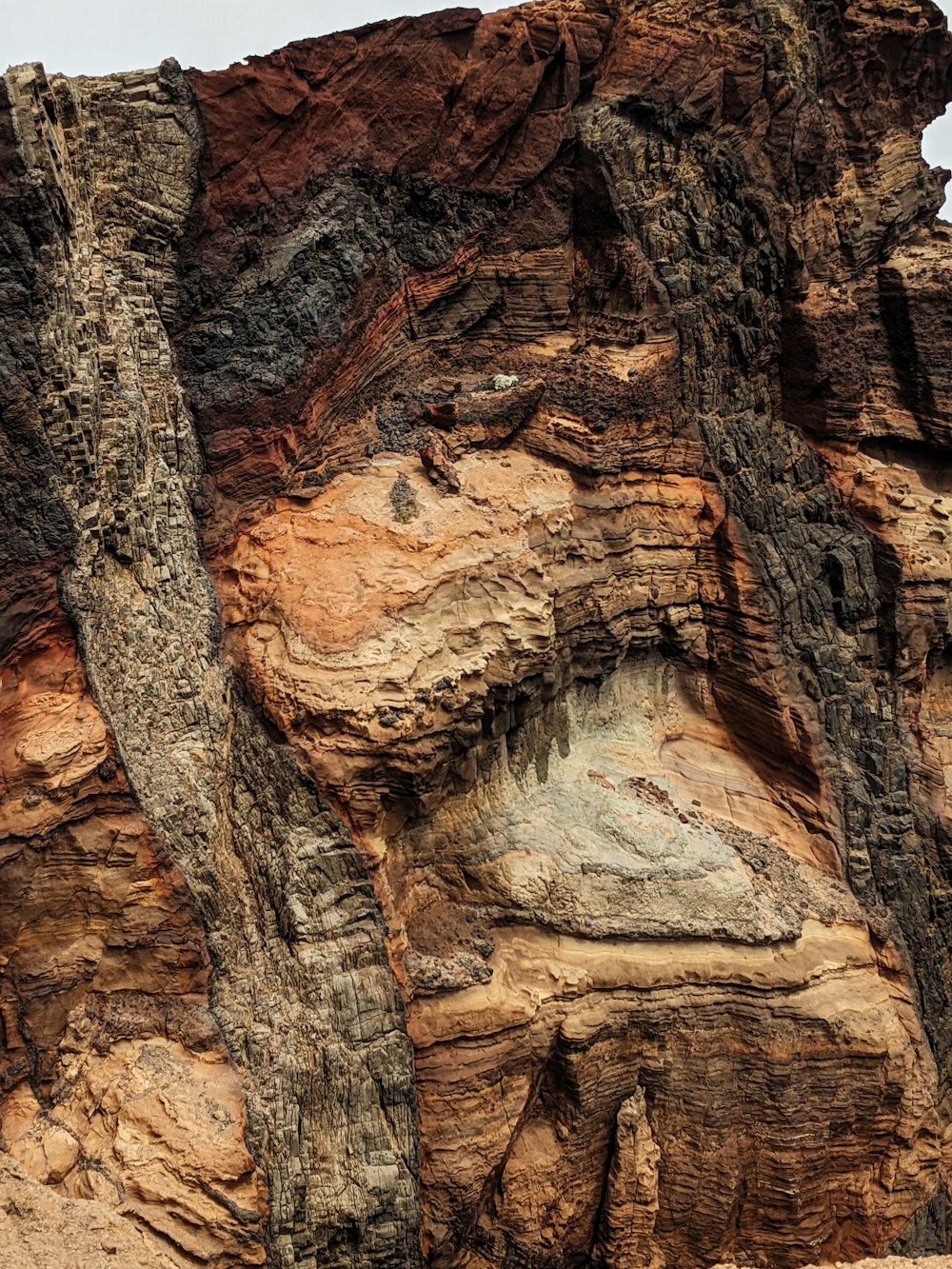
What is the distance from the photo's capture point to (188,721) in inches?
325

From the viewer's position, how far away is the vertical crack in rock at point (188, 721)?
7.60m

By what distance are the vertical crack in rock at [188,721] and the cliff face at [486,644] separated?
4 cm

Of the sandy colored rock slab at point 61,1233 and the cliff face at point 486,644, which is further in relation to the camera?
the cliff face at point 486,644

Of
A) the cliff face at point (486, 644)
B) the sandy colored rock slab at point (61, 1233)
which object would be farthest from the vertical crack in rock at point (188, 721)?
the sandy colored rock slab at point (61, 1233)

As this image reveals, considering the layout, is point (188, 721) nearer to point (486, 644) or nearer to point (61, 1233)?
point (486, 644)

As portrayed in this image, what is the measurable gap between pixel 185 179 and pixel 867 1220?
12.0 metres

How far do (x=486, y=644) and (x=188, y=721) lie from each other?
2705 mm

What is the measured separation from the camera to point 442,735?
8.38 m

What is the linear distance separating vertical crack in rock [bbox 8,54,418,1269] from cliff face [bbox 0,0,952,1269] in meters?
0.04

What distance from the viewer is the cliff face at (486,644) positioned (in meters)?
7.63

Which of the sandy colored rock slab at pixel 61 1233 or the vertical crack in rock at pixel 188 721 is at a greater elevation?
the vertical crack in rock at pixel 188 721

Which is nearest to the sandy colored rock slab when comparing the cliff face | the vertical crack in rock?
the cliff face

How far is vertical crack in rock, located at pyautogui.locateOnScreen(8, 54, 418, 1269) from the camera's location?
299 inches

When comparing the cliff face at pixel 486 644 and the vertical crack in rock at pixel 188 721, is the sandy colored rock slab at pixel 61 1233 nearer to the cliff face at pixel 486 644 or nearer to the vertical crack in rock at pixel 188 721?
the cliff face at pixel 486 644
